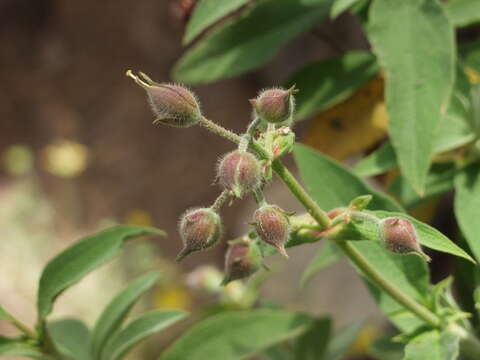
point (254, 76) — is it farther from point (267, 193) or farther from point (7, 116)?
point (7, 116)

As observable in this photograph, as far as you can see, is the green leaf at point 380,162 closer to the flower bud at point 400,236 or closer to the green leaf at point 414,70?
the green leaf at point 414,70

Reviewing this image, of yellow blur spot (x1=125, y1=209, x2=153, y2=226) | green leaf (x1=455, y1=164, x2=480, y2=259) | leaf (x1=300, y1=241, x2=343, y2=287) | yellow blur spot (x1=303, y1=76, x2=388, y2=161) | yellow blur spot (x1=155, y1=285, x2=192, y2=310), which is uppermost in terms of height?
yellow blur spot (x1=303, y1=76, x2=388, y2=161)

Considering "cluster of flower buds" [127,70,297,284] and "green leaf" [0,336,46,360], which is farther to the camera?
"green leaf" [0,336,46,360]

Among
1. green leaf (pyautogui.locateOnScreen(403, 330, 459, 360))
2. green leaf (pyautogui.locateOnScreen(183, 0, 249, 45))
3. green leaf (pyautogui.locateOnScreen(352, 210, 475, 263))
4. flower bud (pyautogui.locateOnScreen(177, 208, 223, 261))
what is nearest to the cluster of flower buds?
flower bud (pyautogui.locateOnScreen(177, 208, 223, 261))

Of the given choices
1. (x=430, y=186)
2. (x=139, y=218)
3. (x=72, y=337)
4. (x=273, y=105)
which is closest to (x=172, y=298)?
(x=139, y=218)

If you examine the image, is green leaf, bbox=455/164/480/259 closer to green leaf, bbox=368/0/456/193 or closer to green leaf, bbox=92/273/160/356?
green leaf, bbox=368/0/456/193

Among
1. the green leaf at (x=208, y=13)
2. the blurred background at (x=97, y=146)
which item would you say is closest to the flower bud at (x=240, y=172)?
the green leaf at (x=208, y=13)
